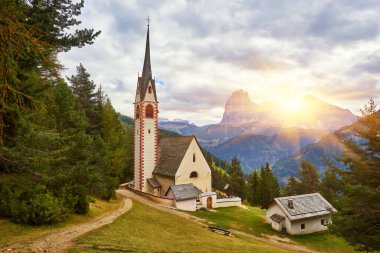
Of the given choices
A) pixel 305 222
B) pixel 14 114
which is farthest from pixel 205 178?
pixel 14 114

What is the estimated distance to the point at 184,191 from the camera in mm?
37531

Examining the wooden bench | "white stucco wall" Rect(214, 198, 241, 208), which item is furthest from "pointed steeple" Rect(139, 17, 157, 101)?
the wooden bench

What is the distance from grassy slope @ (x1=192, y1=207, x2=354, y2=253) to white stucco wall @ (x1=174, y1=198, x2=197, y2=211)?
1.37 meters

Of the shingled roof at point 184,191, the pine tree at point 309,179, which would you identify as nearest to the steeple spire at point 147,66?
the shingled roof at point 184,191

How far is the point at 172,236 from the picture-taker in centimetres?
2017

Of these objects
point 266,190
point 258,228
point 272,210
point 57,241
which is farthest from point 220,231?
point 266,190

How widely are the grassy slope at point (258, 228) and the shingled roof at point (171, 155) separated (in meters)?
8.07

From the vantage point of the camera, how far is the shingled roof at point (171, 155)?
1597 inches

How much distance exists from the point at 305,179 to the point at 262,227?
3841 centimetres

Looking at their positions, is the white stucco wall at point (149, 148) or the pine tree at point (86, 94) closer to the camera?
the pine tree at point (86, 94)

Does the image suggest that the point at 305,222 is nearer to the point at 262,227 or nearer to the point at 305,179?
the point at 262,227

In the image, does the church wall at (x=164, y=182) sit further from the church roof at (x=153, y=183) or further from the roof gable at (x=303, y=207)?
the roof gable at (x=303, y=207)

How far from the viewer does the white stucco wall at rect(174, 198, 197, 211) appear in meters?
36.0

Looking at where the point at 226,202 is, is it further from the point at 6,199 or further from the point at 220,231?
the point at 6,199
